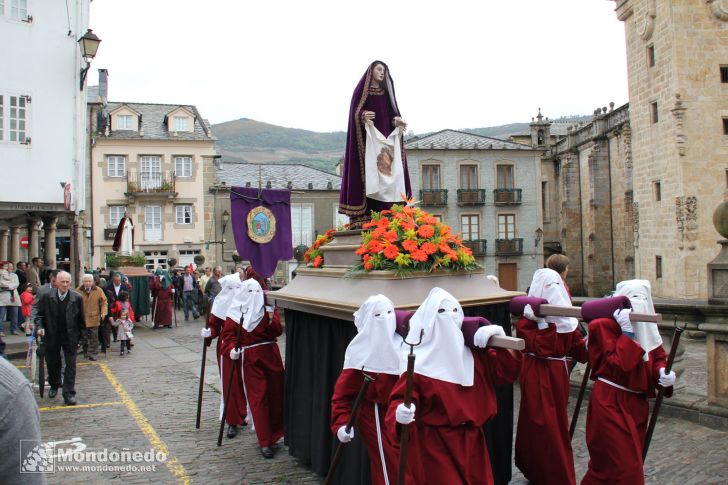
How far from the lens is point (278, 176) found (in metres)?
40.0

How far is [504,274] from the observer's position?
4194 cm

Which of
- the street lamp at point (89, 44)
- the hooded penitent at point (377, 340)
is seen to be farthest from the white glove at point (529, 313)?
the street lamp at point (89, 44)

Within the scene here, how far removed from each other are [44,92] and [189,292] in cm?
843

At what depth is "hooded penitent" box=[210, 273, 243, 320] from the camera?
7695mm

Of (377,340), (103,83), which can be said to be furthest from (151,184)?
(377,340)

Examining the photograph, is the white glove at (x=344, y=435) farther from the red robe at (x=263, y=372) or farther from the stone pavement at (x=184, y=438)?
the red robe at (x=263, y=372)

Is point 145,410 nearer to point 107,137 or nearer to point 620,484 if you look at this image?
point 620,484

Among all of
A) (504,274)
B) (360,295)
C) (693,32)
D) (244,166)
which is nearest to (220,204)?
(244,166)

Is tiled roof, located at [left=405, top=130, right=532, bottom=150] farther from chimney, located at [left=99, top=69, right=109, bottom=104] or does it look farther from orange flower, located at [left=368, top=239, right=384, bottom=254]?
orange flower, located at [left=368, top=239, right=384, bottom=254]

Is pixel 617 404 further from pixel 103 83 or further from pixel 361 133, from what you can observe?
pixel 103 83

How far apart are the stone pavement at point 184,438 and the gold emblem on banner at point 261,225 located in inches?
110

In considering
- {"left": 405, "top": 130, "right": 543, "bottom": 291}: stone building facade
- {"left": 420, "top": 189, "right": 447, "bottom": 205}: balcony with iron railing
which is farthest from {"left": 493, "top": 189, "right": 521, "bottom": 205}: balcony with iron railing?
{"left": 420, "top": 189, "right": 447, "bottom": 205}: balcony with iron railing

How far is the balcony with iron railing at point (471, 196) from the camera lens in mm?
41250

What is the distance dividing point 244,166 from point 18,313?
1078 inches
